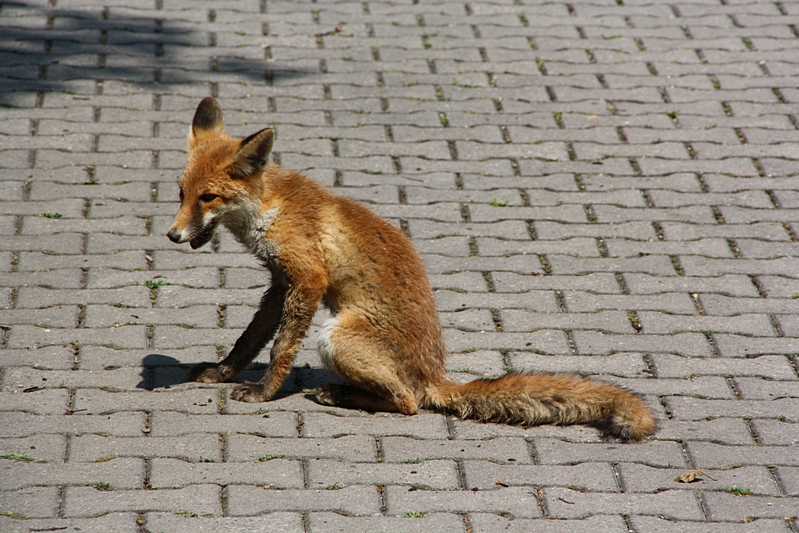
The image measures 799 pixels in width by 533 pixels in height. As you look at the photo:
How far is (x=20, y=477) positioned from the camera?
12.8ft

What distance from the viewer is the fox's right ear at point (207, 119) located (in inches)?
194

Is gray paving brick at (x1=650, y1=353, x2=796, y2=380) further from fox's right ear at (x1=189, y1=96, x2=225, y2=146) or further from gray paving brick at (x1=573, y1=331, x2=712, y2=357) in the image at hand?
fox's right ear at (x1=189, y1=96, x2=225, y2=146)

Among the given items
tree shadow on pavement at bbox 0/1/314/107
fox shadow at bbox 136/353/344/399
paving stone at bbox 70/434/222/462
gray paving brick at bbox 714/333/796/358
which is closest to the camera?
paving stone at bbox 70/434/222/462

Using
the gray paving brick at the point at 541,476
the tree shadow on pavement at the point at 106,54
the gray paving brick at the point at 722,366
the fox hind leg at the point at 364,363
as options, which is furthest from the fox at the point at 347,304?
the tree shadow on pavement at the point at 106,54

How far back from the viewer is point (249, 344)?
15.7 ft

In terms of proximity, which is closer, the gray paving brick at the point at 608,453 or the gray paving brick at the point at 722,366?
the gray paving brick at the point at 608,453

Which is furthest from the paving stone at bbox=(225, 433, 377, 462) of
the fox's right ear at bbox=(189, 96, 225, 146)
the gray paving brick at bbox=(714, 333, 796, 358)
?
the gray paving brick at bbox=(714, 333, 796, 358)

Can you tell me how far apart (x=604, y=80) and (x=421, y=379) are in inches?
Result: 186

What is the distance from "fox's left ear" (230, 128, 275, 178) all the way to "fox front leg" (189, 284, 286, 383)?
648mm

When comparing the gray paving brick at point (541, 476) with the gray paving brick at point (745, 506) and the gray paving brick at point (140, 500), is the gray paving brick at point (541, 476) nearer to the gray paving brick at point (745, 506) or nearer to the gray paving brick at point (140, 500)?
the gray paving brick at point (745, 506)

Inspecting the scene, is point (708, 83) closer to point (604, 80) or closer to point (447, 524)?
point (604, 80)

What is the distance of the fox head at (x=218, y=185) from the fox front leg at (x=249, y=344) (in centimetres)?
50

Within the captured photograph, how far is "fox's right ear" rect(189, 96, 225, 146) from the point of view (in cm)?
492

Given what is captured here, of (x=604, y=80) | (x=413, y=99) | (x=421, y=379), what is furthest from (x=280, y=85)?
(x=421, y=379)
